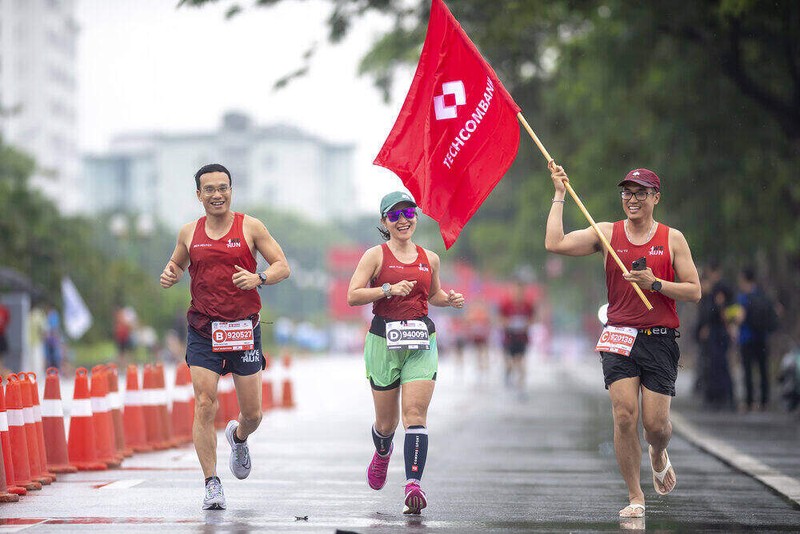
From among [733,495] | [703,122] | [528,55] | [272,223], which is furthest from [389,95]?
[272,223]

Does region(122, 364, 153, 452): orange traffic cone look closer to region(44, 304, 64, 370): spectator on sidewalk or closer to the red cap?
the red cap

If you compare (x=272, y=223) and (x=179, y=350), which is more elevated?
(x=272, y=223)

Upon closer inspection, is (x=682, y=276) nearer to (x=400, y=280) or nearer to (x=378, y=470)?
(x=400, y=280)

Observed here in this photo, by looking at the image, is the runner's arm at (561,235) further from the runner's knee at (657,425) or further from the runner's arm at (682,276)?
the runner's knee at (657,425)

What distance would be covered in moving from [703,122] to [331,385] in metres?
12.8

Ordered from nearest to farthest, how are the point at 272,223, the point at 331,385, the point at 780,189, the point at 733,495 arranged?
the point at 733,495, the point at 780,189, the point at 331,385, the point at 272,223

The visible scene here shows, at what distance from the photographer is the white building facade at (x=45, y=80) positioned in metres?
140

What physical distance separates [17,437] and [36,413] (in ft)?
1.73

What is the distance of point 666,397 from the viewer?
9406 mm

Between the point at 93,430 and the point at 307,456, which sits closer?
the point at 93,430

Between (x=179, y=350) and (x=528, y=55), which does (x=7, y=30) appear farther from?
(x=528, y=55)

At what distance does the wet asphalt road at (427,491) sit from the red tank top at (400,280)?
3.93 ft

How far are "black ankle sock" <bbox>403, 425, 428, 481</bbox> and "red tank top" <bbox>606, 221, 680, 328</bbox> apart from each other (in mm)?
1335

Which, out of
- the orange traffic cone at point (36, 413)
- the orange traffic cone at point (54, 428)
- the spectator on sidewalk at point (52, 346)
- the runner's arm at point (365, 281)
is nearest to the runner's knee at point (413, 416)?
the runner's arm at point (365, 281)
